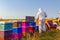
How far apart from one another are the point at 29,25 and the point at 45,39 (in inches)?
43.0

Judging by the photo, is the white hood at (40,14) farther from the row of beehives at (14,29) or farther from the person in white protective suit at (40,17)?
the row of beehives at (14,29)

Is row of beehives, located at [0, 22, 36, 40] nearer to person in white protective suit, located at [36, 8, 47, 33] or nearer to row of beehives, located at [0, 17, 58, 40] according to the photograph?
row of beehives, located at [0, 17, 58, 40]

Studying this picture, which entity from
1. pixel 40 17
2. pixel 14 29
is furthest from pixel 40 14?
pixel 14 29

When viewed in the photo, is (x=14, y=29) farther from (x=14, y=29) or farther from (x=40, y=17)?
(x=40, y=17)

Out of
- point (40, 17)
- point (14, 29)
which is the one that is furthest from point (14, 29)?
point (40, 17)

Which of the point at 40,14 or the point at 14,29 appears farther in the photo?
the point at 40,14

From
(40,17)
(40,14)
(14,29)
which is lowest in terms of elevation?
(14,29)

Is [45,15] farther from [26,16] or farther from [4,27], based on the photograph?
[4,27]

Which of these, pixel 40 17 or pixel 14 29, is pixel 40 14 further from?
pixel 14 29

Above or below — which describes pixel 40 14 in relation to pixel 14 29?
above

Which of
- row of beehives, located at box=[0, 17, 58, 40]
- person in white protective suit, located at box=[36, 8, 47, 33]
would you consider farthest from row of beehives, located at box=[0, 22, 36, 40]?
person in white protective suit, located at box=[36, 8, 47, 33]

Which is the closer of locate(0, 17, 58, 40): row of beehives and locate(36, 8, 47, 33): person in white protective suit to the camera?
locate(0, 17, 58, 40): row of beehives

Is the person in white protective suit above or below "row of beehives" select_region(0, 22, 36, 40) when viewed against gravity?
above

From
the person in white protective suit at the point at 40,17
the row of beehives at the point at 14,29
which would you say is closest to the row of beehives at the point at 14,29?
the row of beehives at the point at 14,29
